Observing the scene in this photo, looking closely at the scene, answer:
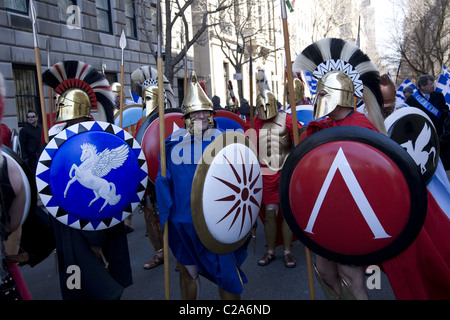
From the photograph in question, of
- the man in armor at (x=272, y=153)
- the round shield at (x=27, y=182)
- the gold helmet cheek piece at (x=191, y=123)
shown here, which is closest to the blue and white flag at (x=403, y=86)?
the man in armor at (x=272, y=153)

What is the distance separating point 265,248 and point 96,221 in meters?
2.52

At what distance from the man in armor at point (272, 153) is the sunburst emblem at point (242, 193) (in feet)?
5.22

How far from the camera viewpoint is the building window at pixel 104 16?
42.4 ft

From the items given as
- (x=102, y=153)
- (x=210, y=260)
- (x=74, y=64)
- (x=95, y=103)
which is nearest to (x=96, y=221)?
(x=102, y=153)

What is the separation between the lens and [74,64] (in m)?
3.63

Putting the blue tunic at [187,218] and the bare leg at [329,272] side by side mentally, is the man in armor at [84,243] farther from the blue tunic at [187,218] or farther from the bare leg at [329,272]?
the bare leg at [329,272]

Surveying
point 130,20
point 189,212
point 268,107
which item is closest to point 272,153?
point 268,107

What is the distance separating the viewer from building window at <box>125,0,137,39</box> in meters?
14.1

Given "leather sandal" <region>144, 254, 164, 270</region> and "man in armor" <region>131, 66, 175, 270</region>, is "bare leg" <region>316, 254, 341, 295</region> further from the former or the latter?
"leather sandal" <region>144, 254, 164, 270</region>

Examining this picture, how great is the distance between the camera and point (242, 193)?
8.39 ft

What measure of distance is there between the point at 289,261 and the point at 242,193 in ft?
6.13
